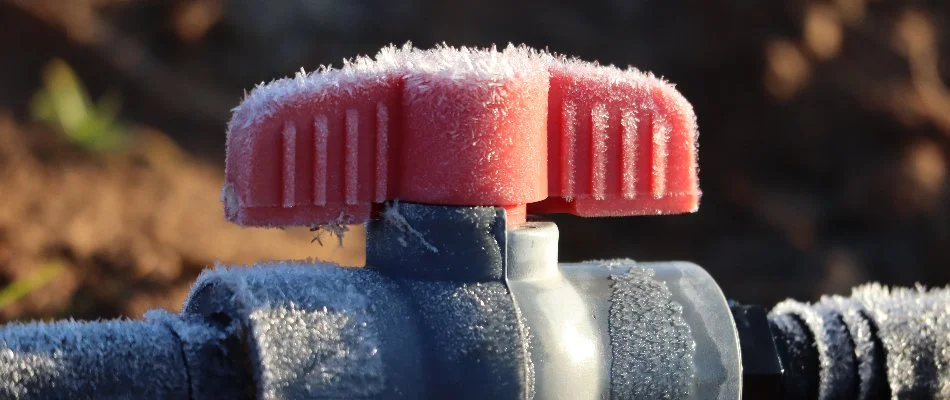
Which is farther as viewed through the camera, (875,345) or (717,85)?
(717,85)

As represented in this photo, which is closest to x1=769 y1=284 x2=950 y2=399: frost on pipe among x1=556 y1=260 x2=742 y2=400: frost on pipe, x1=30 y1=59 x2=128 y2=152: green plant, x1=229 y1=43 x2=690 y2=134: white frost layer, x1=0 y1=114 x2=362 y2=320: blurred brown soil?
x1=556 y1=260 x2=742 y2=400: frost on pipe

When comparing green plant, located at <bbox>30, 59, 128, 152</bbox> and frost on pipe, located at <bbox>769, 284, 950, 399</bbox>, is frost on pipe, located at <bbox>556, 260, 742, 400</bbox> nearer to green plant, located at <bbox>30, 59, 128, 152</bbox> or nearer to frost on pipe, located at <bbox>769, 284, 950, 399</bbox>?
frost on pipe, located at <bbox>769, 284, 950, 399</bbox>

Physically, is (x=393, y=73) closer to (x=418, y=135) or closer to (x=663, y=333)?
(x=418, y=135)

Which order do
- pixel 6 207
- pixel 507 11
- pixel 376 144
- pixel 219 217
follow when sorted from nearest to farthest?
pixel 376 144 < pixel 6 207 < pixel 219 217 < pixel 507 11

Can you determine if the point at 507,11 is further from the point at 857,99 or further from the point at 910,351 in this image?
the point at 910,351

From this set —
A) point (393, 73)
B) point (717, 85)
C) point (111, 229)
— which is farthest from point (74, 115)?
point (393, 73)

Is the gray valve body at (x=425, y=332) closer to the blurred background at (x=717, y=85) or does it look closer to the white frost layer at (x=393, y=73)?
the white frost layer at (x=393, y=73)

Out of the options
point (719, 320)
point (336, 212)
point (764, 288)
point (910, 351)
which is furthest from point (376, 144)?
point (764, 288)
